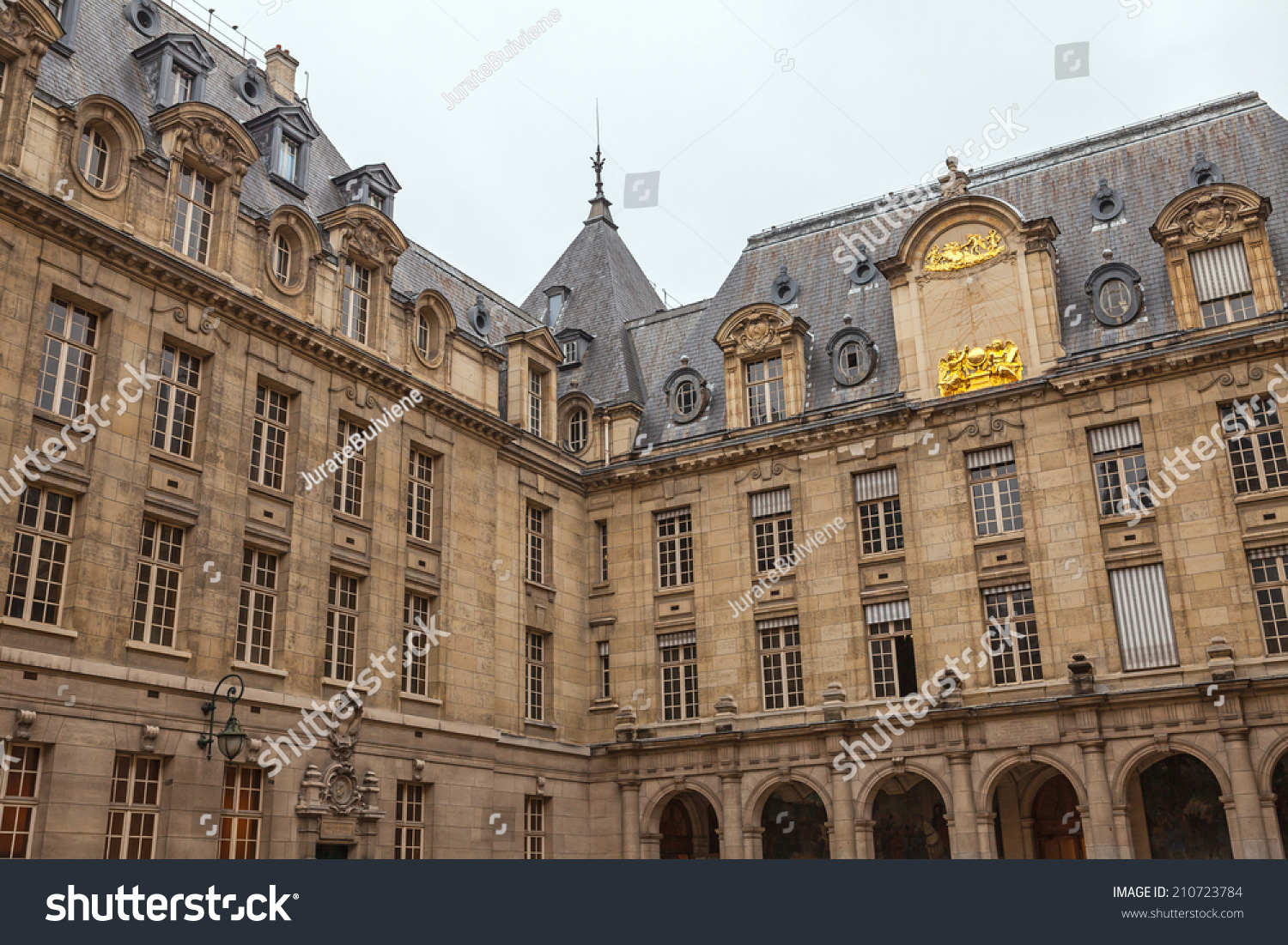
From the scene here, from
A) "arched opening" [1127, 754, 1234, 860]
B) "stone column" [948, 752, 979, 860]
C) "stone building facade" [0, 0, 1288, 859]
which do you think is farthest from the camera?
"stone column" [948, 752, 979, 860]

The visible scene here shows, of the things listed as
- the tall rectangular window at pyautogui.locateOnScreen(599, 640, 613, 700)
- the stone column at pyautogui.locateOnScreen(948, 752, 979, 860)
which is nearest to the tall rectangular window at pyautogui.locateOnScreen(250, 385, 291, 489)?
the tall rectangular window at pyautogui.locateOnScreen(599, 640, 613, 700)

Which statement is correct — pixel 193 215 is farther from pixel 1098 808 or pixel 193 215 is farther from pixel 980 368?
pixel 1098 808

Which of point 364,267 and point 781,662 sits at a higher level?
point 364,267

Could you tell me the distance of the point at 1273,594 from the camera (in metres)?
28.3

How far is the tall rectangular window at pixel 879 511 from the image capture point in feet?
109

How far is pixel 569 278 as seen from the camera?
46562 mm

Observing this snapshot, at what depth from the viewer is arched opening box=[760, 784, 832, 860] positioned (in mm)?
34000

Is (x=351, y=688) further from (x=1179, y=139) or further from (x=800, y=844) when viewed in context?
(x=1179, y=139)

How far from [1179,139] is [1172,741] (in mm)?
18510

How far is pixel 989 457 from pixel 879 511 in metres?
3.43

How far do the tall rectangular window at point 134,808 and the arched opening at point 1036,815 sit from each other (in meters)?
21.0

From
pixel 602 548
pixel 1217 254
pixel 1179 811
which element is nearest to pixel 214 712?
pixel 602 548

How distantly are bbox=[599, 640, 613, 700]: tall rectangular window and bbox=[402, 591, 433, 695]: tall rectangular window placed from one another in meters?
7.42

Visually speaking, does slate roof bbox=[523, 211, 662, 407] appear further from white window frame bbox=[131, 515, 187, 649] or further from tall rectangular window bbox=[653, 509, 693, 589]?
white window frame bbox=[131, 515, 187, 649]
